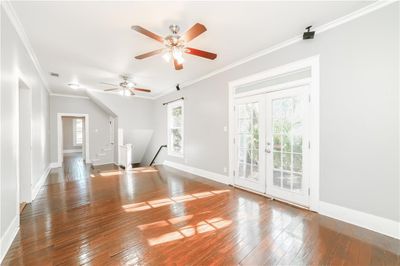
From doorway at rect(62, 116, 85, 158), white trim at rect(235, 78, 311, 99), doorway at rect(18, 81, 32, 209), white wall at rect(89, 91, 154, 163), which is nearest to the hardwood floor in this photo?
doorway at rect(18, 81, 32, 209)

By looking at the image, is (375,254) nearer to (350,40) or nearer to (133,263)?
(133,263)

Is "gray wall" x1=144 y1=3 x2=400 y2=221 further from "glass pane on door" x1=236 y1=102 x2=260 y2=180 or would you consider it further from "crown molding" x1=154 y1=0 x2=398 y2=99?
"glass pane on door" x1=236 y1=102 x2=260 y2=180

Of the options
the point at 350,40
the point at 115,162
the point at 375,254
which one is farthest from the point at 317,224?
the point at 115,162

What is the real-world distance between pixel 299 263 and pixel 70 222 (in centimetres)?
287

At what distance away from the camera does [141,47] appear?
10.6 ft

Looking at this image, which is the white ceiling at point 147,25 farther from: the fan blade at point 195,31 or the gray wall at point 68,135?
the gray wall at point 68,135

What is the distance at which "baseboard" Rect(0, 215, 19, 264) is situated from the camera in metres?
1.81

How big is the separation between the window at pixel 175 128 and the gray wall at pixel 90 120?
3022mm

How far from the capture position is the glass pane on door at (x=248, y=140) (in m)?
3.72

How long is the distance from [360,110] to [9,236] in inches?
179

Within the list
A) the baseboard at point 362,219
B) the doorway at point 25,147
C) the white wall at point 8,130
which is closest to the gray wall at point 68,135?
the doorway at point 25,147

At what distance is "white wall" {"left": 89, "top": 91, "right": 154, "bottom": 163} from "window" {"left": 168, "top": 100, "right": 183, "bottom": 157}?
1423 millimetres

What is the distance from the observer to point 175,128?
6.48m

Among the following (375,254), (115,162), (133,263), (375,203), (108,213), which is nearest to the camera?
(133,263)
